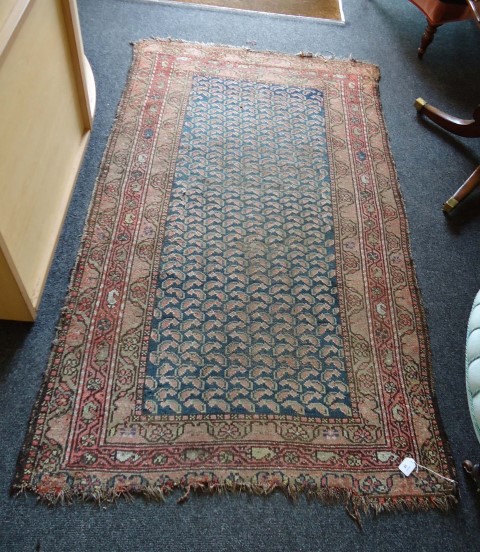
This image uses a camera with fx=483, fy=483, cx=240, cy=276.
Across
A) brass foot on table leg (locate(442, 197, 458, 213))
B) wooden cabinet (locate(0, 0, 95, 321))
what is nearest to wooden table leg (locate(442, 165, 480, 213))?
brass foot on table leg (locate(442, 197, 458, 213))

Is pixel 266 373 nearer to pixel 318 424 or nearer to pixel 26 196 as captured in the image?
pixel 318 424

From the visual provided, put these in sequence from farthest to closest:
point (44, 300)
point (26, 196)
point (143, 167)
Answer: point (143, 167), point (44, 300), point (26, 196)

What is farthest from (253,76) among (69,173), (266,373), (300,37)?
(266,373)

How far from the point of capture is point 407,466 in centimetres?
111

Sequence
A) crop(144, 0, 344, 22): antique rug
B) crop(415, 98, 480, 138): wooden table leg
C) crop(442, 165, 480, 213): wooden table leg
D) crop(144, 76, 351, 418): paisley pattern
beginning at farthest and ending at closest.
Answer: crop(144, 0, 344, 22): antique rug → crop(415, 98, 480, 138): wooden table leg → crop(442, 165, 480, 213): wooden table leg → crop(144, 76, 351, 418): paisley pattern

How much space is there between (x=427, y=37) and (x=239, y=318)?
1.51 meters

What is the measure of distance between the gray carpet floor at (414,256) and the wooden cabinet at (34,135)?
0.22 ft

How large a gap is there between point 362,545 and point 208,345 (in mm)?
558

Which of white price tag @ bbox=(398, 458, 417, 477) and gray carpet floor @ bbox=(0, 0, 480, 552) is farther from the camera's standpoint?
white price tag @ bbox=(398, 458, 417, 477)

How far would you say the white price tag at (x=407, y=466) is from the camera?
3.62 feet

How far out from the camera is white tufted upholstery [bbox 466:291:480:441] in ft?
3.03

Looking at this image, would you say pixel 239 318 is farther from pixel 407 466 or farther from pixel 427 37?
pixel 427 37

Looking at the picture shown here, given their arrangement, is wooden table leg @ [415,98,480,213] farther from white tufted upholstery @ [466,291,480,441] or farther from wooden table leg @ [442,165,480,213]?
white tufted upholstery @ [466,291,480,441]

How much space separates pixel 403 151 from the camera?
1.74 meters
